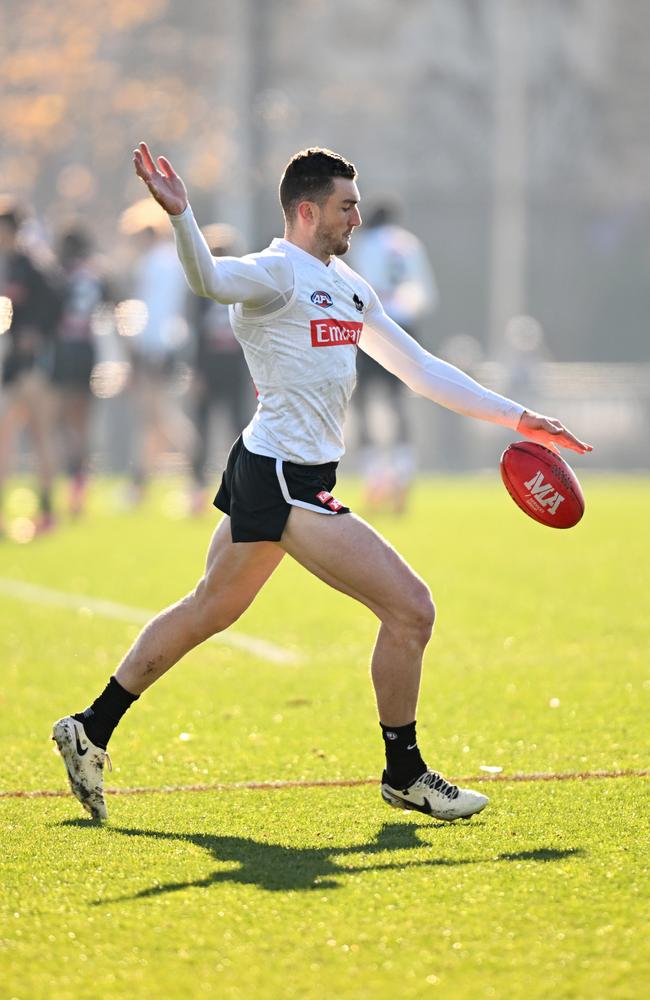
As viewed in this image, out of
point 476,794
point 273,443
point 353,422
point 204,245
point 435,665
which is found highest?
point 204,245

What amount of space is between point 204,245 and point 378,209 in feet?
37.9

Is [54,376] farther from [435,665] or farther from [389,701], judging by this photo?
[389,701]

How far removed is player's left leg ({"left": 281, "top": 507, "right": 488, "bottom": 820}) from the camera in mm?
5754

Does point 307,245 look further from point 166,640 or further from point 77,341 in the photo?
point 77,341

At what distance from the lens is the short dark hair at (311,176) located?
5805 millimetres

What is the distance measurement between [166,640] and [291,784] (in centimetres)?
73

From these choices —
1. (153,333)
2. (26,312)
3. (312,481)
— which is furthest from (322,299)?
(153,333)

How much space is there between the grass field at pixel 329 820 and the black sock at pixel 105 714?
10.5 inches

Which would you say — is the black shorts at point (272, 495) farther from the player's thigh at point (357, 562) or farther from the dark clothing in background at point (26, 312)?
the dark clothing in background at point (26, 312)

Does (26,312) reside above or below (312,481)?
below

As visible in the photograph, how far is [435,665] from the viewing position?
9141 millimetres

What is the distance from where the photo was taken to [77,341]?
17.1 m

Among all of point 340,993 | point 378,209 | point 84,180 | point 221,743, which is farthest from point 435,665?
point 84,180

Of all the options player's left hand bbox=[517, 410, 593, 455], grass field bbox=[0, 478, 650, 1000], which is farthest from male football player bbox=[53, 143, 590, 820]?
player's left hand bbox=[517, 410, 593, 455]
